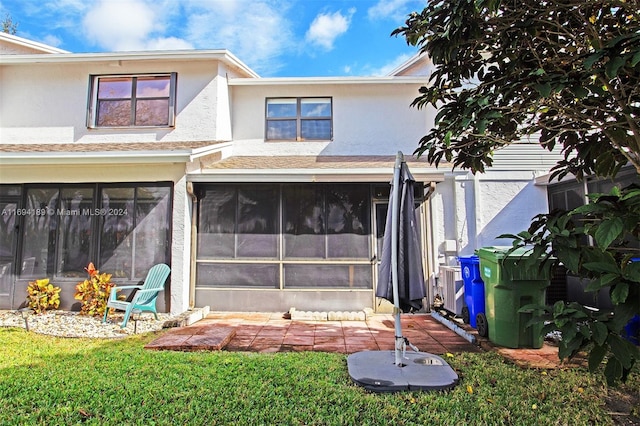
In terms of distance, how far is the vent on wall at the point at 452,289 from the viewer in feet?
23.3

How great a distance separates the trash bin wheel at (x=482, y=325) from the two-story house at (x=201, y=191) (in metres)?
2.46

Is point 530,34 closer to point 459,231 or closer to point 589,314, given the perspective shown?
point 589,314

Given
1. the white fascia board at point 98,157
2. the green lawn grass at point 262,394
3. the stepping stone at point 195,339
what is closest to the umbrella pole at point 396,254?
the green lawn grass at point 262,394

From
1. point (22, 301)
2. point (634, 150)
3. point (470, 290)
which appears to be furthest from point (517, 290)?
point (22, 301)

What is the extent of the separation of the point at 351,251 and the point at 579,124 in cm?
519

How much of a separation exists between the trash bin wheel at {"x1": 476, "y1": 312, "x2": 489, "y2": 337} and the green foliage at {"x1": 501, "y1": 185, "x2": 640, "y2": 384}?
125 inches

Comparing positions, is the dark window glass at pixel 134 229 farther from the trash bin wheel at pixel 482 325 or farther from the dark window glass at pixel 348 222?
the trash bin wheel at pixel 482 325

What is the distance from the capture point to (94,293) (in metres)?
7.52

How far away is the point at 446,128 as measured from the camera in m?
3.62

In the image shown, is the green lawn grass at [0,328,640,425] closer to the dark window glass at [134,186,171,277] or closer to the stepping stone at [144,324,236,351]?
the stepping stone at [144,324,236,351]

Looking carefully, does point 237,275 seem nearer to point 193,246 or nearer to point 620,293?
point 193,246

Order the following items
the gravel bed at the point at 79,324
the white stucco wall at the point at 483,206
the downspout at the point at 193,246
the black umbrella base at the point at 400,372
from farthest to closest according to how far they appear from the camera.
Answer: the white stucco wall at the point at 483,206 → the downspout at the point at 193,246 → the gravel bed at the point at 79,324 → the black umbrella base at the point at 400,372

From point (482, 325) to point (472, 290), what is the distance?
27.1 inches

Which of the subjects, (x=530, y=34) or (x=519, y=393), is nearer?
(x=530, y=34)
